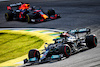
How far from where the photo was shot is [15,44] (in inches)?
541

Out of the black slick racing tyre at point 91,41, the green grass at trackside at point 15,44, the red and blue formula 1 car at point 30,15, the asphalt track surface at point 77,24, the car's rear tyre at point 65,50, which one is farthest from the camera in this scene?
the red and blue formula 1 car at point 30,15

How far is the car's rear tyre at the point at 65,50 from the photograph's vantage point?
9.59 m

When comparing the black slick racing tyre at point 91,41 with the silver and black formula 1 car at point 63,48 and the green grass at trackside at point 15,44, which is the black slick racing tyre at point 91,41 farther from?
the green grass at trackside at point 15,44

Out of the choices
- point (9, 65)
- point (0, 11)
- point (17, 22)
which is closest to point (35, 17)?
point (17, 22)

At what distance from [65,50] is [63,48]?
0.11 metres

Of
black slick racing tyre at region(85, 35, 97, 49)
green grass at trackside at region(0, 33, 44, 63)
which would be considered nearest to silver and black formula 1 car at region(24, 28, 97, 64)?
black slick racing tyre at region(85, 35, 97, 49)

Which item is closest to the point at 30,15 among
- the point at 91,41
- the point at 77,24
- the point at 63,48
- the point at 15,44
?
the point at 77,24

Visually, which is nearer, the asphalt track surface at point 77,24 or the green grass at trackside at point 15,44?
the asphalt track surface at point 77,24

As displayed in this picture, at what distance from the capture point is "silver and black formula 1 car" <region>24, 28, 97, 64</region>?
31.6ft

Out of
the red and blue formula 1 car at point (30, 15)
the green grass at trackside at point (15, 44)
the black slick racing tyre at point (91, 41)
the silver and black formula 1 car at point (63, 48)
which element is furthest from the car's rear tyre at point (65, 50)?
the red and blue formula 1 car at point (30, 15)

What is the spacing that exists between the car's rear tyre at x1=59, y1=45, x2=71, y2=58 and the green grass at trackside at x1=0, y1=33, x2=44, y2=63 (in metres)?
2.62

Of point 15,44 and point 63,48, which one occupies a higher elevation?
point 63,48

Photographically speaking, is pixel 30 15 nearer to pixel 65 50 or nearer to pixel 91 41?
pixel 91 41

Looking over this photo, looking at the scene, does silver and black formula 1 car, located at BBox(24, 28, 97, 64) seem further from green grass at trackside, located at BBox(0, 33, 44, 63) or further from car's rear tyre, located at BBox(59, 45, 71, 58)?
green grass at trackside, located at BBox(0, 33, 44, 63)
